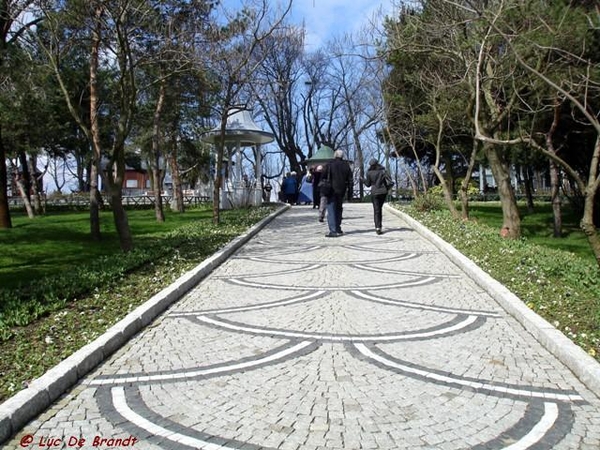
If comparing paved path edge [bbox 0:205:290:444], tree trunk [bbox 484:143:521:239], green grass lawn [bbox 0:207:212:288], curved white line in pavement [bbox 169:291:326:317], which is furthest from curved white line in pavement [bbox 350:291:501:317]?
tree trunk [bbox 484:143:521:239]

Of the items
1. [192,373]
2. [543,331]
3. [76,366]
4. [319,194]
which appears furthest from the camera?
[319,194]

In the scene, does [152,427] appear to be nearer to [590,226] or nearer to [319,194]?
[590,226]

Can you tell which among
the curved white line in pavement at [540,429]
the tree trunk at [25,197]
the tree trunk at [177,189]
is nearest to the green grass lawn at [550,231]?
the curved white line in pavement at [540,429]

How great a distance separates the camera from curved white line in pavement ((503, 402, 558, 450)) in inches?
133

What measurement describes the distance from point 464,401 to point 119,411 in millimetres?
2433

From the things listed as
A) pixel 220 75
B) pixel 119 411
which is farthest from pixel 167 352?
pixel 220 75

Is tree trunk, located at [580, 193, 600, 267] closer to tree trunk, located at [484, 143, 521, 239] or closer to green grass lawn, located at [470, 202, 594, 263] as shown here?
green grass lawn, located at [470, 202, 594, 263]

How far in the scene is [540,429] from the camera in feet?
11.8

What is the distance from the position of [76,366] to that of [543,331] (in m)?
4.18

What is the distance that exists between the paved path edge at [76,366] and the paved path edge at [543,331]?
399cm

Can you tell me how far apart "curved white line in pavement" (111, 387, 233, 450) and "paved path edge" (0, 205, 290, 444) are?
17.8 inches

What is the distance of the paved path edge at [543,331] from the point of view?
4.36m

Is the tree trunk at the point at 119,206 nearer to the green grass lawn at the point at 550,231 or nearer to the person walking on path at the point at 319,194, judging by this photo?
the person walking on path at the point at 319,194

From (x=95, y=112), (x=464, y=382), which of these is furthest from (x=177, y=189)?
(x=464, y=382)
